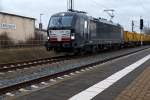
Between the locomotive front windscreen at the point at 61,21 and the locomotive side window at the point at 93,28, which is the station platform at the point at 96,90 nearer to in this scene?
the locomotive front windscreen at the point at 61,21

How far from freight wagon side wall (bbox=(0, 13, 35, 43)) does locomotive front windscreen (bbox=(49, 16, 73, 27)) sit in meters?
14.6

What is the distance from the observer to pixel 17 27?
4378 cm

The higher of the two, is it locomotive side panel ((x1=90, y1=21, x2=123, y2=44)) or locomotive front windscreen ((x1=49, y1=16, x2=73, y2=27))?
locomotive front windscreen ((x1=49, y1=16, x2=73, y2=27))

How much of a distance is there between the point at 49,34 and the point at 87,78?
13435 millimetres

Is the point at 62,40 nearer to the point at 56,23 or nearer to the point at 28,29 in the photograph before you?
the point at 56,23

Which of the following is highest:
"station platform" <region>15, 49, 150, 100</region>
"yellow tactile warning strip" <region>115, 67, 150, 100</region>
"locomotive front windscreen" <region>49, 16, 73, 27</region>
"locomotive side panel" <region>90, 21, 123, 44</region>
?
"locomotive front windscreen" <region>49, 16, 73, 27</region>

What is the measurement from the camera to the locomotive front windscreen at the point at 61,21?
2631 centimetres

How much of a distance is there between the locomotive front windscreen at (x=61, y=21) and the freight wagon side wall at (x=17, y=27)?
1463cm

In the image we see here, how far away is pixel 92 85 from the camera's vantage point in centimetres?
1180

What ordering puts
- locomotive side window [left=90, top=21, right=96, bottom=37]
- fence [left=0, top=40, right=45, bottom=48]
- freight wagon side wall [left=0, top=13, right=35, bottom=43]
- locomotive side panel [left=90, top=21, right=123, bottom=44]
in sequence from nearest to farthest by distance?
locomotive side window [left=90, top=21, right=96, bottom=37] → locomotive side panel [left=90, top=21, right=123, bottom=44] → fence [left=0, top=40, right=45, bottom=48] → freight wagon side wall [left=0, top=13, right=35, bottom=43]

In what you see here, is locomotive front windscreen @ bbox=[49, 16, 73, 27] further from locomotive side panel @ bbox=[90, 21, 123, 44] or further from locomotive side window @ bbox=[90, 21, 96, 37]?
locomotive side panel @ bbox=[90, 21, 123, 44]

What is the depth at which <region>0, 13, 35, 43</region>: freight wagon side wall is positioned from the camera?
136 feet

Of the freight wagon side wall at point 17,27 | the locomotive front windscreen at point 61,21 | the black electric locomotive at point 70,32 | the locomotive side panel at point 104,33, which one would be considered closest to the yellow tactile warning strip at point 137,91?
the black electric locomotive at point 70,32

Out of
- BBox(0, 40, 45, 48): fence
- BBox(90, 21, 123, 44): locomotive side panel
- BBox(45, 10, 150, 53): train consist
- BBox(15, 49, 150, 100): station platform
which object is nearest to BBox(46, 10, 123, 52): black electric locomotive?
BBox(45, 10, 150, 53): train consist
